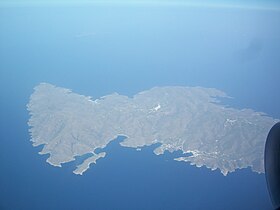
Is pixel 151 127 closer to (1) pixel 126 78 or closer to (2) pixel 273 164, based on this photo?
(1) pixel 126 78

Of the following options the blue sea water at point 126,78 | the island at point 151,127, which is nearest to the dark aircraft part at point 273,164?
the blue sea water at point 126,78

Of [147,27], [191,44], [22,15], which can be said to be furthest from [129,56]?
[22,15]

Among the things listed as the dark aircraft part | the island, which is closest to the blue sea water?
the island

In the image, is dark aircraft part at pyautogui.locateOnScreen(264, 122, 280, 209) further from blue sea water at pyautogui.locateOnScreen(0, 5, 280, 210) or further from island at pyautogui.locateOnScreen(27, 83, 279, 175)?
island at pyautogui.locateOnScreen(27, 83, 279, 175)

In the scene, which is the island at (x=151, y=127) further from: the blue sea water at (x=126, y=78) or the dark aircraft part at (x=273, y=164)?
the dark aircraft part at (x=273, y=164)

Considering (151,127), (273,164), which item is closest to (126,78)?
(151,127)

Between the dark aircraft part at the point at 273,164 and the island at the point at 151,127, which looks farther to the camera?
the island at the point at 151,127
